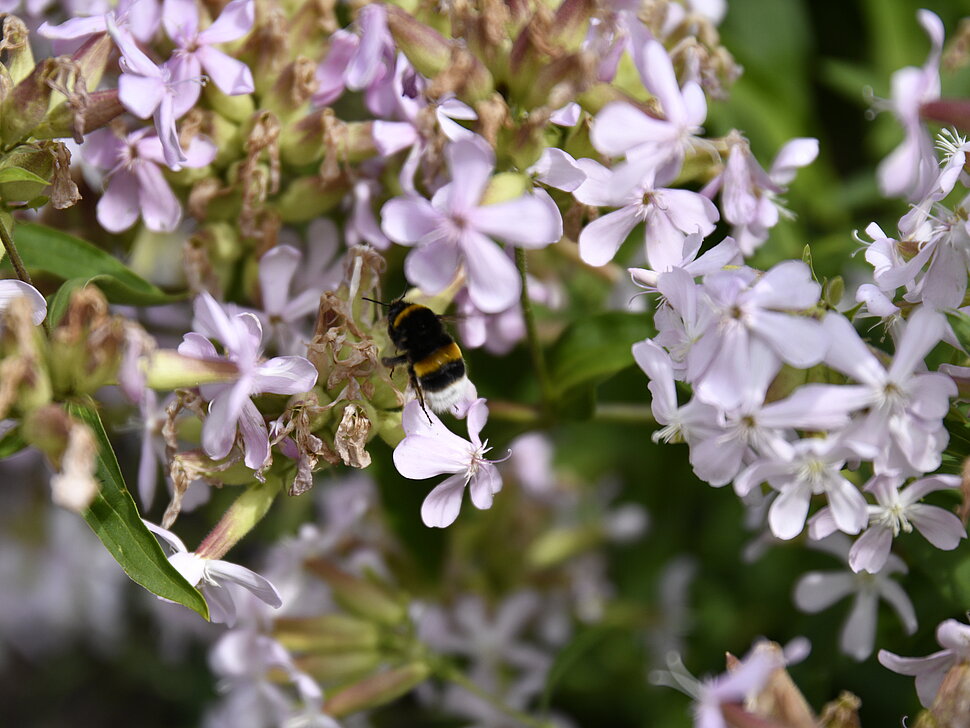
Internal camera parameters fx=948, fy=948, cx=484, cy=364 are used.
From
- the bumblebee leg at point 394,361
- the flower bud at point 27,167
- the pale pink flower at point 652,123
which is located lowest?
the bumblebee leg at point 394,361

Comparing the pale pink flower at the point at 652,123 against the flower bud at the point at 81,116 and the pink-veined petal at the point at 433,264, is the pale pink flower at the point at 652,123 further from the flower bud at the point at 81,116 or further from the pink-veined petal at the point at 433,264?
the flower bud at the point at 81,116

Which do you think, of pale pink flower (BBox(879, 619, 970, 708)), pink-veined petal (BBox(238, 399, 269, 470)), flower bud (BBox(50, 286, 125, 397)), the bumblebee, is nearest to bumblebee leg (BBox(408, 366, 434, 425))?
the bumblebee

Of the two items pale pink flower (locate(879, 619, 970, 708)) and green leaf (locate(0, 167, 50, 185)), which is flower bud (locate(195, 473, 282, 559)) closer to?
green leaf (locate(0, 167, 50, 185))

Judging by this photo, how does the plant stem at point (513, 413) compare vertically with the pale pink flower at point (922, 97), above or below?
below

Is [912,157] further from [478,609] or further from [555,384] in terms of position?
[478,609]

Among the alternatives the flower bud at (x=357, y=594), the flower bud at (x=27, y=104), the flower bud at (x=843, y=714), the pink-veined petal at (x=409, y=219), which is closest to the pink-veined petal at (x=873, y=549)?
the flower bud at (x=843, y=714)

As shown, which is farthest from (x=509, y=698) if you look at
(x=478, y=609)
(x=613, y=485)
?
(x=613, y=485)

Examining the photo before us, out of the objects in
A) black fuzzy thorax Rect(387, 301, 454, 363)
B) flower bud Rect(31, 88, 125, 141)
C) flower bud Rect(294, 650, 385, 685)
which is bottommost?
flower bud Rect(294, 650, 385, 685)
